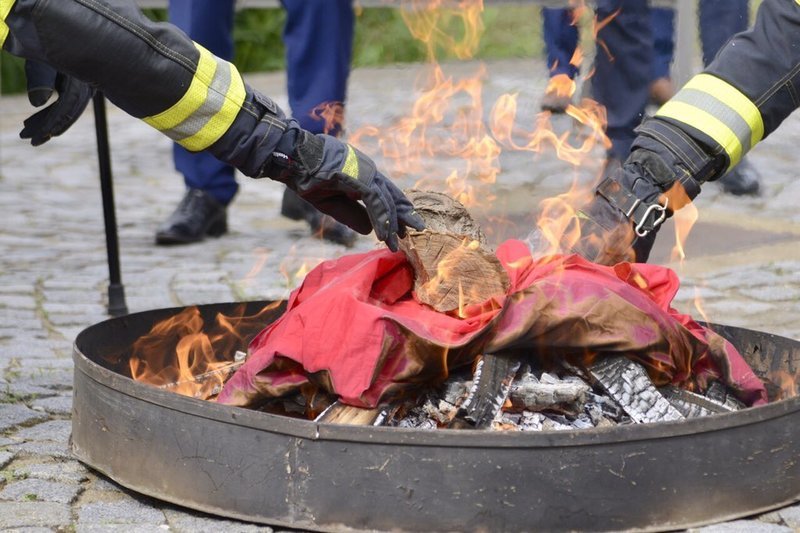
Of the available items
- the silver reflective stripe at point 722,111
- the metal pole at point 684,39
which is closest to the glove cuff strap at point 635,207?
the silver reflective stripe at point 722,111

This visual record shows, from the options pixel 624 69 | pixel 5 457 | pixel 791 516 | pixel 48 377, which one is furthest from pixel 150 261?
pixel 791 516

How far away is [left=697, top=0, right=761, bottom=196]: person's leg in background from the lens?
6814mm

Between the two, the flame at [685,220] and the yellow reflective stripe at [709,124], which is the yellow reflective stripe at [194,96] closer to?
the yellow reflective stripe at [709,124]

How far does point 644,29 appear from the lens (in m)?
6.13

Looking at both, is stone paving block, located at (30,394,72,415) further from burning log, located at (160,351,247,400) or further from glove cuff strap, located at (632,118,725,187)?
glove cuff strap, located at (632,118,725,187)

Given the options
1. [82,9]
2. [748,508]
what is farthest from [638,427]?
[82,9]

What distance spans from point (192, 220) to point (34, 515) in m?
3.60

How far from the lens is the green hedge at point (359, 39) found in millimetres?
9266

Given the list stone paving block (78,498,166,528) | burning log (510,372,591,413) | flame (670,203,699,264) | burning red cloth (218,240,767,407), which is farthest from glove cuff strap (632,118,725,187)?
flame (670,203,699,264)

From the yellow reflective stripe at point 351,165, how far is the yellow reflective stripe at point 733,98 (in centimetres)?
104

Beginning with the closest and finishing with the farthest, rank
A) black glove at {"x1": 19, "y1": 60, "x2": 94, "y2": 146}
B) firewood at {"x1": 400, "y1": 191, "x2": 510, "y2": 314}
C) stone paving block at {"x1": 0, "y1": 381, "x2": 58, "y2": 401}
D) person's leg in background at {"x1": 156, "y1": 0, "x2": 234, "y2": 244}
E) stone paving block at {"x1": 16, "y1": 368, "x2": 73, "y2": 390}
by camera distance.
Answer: firewood at {"x1": 400, "y1": 191, "x2": 510, "y2": 314} → black glove at {"x1": 19, "y1": 60, "x2": 94, "y2": 146} → stone paving block at {"x1": 0, "y1": 381, "x2": 58, "y2": 401} → stone paving block at {"x1": 16, "y1": 368, "x2": 73, "y2": 390} → person's leg in background at {"x1": 156, "y1": 0, "x2": 234, "y2": 244}

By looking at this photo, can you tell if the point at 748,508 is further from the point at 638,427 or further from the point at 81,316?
the point at 81,316

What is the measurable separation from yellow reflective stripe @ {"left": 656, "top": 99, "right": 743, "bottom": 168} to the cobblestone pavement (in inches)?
39.0

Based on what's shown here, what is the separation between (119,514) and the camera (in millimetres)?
2740
